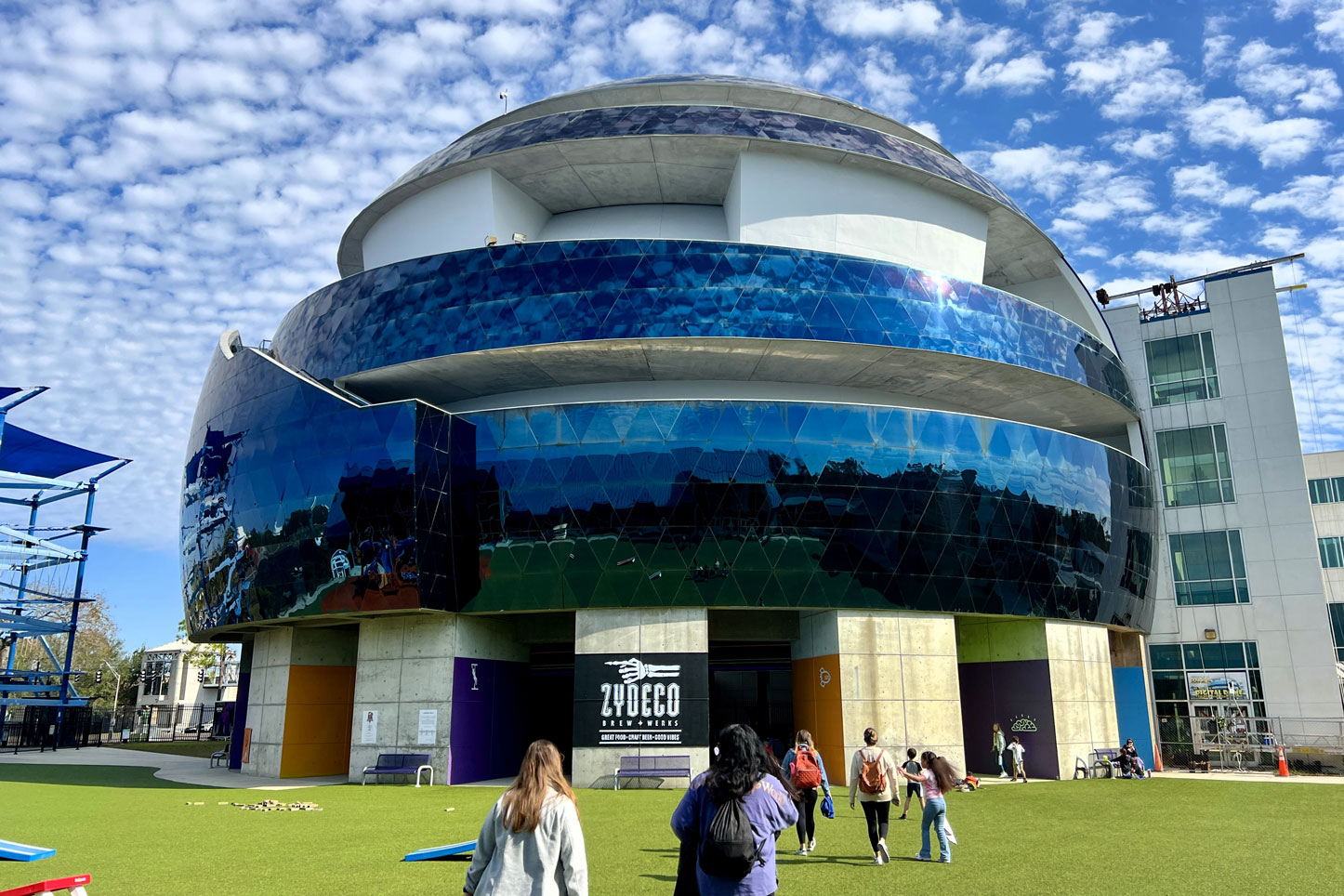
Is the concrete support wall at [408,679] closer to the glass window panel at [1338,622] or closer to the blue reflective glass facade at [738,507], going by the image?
the blue reflective glass facade at [738,507]

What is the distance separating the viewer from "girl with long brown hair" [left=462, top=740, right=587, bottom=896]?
487cm

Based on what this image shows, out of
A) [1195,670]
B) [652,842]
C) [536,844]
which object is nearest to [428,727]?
[652,842]

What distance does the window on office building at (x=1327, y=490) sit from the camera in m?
47.5

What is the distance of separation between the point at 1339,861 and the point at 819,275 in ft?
59.5

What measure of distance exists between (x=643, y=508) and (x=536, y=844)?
65.4 feet

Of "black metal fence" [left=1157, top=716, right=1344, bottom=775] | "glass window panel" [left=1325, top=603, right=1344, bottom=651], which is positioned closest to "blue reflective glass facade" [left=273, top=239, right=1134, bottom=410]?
"black metal fence" [left=1157, top=716, right=1344, bottom=775]

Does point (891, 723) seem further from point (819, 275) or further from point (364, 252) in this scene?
point (364, 252)

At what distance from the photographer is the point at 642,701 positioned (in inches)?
964

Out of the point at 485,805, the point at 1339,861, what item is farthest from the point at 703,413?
the point at 1339,861

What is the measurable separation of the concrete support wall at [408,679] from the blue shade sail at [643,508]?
1267mm

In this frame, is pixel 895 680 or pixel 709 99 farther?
pixel 709 99

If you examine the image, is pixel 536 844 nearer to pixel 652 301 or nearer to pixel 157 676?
pixel 652 301

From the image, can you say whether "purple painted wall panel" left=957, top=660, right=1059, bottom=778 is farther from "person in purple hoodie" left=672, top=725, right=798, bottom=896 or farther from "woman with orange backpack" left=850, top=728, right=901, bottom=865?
"person in purple hoodie" left=672, top=725, right=798, bottom=896

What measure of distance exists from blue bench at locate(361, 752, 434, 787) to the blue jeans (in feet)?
52.1
